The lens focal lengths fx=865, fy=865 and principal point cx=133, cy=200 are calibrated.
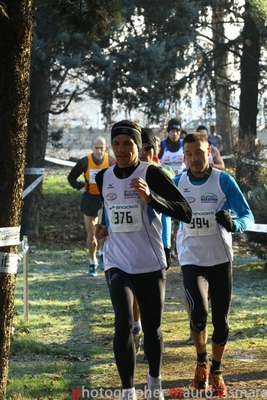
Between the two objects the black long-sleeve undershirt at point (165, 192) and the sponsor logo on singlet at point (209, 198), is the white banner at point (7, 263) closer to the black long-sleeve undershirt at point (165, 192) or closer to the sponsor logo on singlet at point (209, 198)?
the black long-sleeve undershirt at point (165, 192)

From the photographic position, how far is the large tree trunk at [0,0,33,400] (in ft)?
18.1

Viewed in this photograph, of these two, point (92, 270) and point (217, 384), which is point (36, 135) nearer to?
point (92, 270)

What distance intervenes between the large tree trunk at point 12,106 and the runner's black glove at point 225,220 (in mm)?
1600

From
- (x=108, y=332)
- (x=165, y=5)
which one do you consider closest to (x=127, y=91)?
(x=165, y=5)

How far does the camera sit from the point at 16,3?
5559 mm

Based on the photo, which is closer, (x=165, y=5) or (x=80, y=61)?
(x=80, y=61)

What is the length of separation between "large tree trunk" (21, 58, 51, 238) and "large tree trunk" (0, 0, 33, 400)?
12.2 m

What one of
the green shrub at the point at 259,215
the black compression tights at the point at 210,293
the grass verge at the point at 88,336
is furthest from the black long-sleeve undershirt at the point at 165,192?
the green shrub at the point at 259,215

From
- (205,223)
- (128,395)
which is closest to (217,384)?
(128,395)

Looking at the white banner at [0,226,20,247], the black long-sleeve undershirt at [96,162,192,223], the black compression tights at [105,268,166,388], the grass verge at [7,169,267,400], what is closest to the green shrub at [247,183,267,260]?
the grass verge at [7,169,267,400]

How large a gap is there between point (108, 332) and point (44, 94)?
9797 mm

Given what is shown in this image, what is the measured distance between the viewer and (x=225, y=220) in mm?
6523

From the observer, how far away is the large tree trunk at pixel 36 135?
18.1 meters

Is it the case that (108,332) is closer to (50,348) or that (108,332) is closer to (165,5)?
(50,348)
